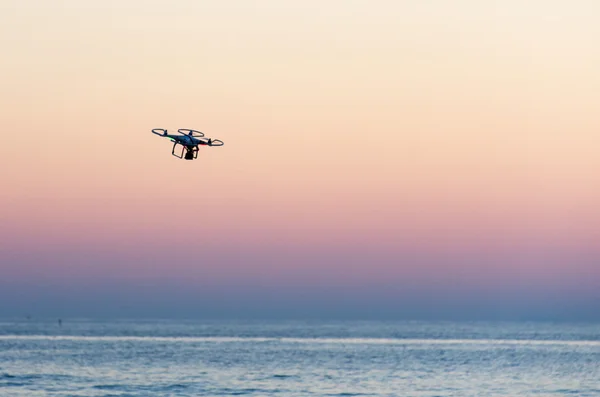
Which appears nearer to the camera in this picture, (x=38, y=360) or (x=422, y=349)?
(x=38, y=360)

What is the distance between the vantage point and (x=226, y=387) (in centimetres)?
9212

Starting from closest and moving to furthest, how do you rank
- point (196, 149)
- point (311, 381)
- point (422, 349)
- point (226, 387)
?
1. point (196, 149)
2. point (226, 387)
3. point (311, 381)
4. point (422, 349)

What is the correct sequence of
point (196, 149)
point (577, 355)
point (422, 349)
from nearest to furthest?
point (196, 149) < point (577, 355) < point (422, 349)

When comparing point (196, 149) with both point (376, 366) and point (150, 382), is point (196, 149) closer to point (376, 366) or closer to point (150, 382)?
point (150, 382)

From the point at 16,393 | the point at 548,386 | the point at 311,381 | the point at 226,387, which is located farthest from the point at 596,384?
the point at 16,393

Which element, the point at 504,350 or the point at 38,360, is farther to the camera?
the point at 504,350

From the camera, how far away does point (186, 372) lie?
105938mm

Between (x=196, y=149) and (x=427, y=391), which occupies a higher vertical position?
(x=196, y=149)

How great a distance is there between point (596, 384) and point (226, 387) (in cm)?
3258

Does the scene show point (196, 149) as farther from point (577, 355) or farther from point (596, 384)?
point (577, 355)

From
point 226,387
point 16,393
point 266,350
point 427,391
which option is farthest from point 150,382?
point 266,350

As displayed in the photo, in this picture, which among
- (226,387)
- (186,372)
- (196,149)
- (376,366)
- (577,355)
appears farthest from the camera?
(577,355)

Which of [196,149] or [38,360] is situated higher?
[196,149]

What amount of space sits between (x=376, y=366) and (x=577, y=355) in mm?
42982
